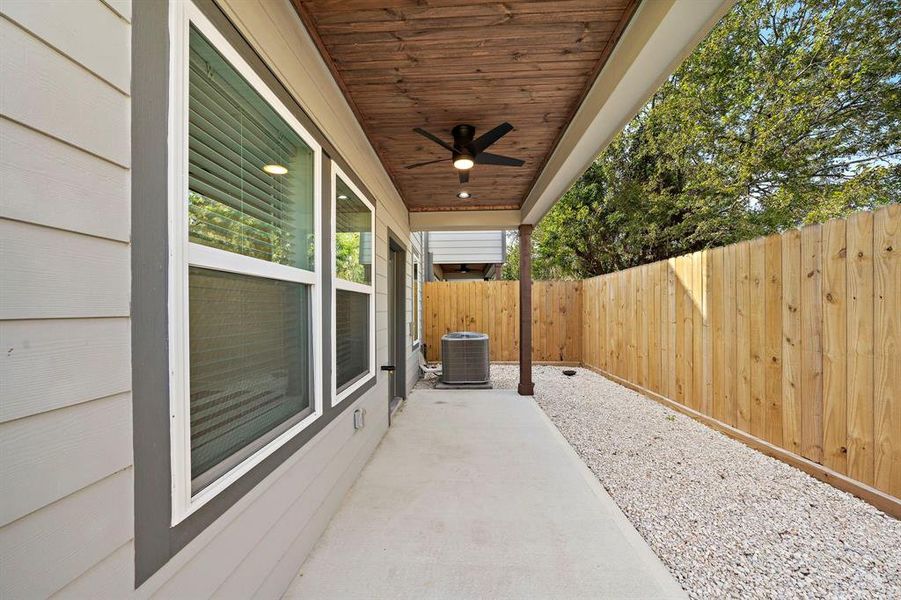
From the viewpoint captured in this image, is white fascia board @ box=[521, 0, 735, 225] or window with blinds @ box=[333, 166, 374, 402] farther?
window with blinds @ box=[333, 166, 374, 402]

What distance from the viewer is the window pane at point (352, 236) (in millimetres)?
2527

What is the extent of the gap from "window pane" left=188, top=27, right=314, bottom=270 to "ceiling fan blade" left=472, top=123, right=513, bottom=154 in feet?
4.49

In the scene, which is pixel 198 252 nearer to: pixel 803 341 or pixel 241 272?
pixel 241 272

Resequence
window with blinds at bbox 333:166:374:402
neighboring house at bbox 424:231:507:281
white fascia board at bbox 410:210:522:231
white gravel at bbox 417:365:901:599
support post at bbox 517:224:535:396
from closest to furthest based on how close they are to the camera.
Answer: white gravel at bbox 417:365:901:599, window with blinds at bbox 333:166:374:402, support post at bbox 517:224:535:396, white fascia board at bbox 410:210:522:231, neighboring house at bbox 424:231:507:281

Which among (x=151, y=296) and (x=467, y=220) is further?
(x=467, y=220)

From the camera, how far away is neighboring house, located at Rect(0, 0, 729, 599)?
73cm

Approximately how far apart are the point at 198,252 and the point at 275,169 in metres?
0.71

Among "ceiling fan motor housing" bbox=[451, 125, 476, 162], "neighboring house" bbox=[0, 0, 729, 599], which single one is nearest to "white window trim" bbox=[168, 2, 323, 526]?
"neighboring house" bbox=[0, 0, 729, 599]

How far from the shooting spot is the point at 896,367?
2.18 m

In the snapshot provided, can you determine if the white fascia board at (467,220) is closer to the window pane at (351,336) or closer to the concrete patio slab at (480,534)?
the window pane at (351,336)

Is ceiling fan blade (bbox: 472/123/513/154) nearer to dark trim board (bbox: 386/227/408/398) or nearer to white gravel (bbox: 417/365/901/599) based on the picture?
dark trim board (bbox: 386/227/408/398)

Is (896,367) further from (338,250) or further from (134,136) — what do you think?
(134,136)

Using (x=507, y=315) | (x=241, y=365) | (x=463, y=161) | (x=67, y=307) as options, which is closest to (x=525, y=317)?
(x=507, y=315)

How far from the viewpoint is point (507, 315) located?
7918mm
